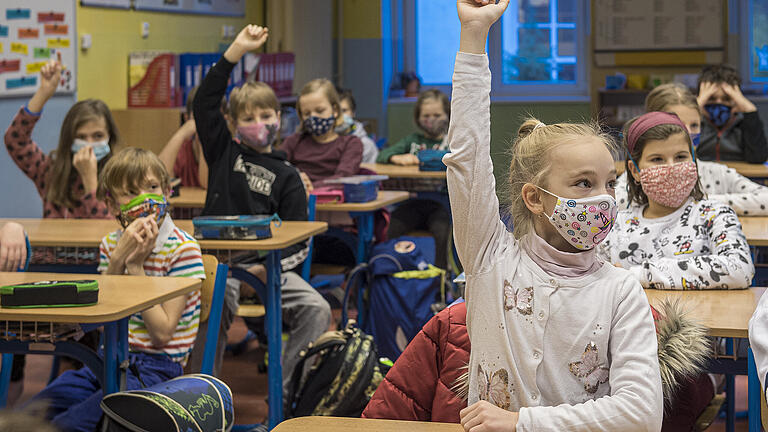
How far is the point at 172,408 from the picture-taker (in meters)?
1.95

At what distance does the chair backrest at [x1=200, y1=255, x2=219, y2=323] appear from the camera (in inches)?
104

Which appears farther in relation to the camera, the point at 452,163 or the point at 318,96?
the point at 318,96

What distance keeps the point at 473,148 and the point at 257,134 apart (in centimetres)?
241

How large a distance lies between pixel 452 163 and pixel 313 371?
1.39m

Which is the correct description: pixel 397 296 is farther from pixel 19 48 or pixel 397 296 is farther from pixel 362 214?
pixel 19 48

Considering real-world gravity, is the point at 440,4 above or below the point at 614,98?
above

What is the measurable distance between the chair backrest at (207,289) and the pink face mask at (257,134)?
3.82ft

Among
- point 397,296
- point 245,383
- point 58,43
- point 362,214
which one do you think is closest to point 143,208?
point 397,296

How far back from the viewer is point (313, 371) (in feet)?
8.84

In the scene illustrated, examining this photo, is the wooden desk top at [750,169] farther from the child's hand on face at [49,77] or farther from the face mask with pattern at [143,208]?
the child's hand on face at [49,77]

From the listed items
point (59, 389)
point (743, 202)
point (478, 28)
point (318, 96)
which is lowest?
point (59, 389)

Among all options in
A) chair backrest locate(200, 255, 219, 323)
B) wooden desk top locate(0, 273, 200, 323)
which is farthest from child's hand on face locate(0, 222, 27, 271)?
chair backrest locate(200, 255, 219, 323)

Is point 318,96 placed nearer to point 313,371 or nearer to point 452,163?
point 313,371

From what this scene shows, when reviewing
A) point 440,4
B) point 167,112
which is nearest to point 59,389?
point 167,112
